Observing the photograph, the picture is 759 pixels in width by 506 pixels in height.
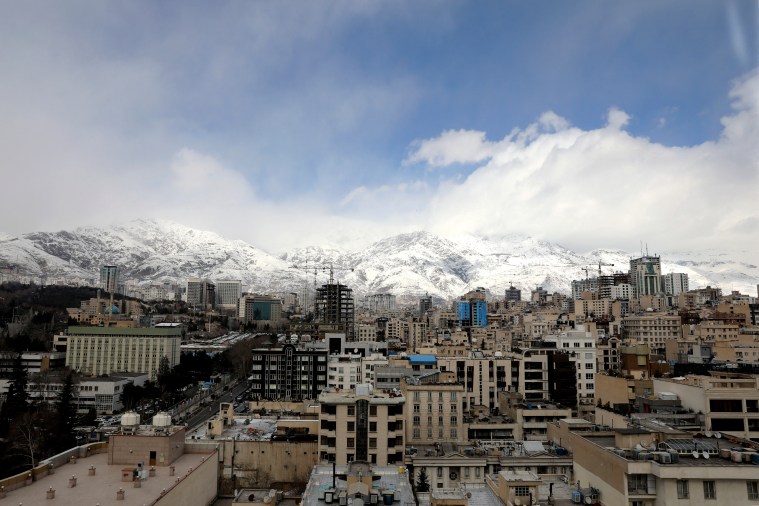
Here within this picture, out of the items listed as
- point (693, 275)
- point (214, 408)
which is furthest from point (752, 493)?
point (693, 275)

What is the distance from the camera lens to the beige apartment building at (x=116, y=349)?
27.3 m

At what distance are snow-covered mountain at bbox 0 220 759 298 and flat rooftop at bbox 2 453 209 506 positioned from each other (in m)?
94.2

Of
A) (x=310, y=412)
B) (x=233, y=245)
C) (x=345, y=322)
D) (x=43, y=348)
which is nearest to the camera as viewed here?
(x=310, y=412)

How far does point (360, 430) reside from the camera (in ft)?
29.8

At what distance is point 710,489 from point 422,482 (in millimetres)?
4024

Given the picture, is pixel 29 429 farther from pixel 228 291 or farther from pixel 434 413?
pixel 228 291

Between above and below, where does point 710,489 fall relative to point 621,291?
below

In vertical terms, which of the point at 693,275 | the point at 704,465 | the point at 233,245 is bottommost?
the point at 704,465

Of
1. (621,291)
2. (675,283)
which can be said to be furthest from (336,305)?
(675,283)

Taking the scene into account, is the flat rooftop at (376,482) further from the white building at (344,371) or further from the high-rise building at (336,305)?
the high-rise building at (336,305)

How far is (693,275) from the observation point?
13212 cm

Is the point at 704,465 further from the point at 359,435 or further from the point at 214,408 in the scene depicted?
the point at 214,408

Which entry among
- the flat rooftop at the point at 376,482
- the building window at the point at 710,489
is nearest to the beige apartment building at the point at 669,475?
the building window at the point at 710,489

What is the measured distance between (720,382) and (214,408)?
15963 millimetres
